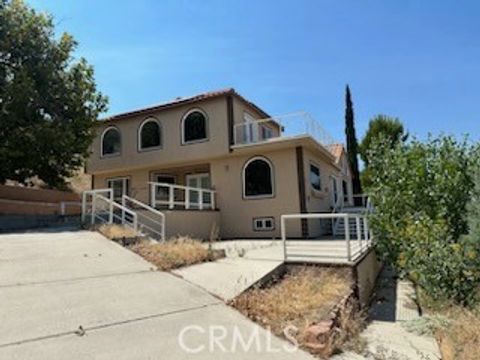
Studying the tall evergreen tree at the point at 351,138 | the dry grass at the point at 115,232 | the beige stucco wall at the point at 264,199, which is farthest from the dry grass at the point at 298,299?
the tall evergreen tree at the point at 351,138

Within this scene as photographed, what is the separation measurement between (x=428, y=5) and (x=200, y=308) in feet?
32.9

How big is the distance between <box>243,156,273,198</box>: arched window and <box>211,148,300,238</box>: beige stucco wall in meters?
0.20

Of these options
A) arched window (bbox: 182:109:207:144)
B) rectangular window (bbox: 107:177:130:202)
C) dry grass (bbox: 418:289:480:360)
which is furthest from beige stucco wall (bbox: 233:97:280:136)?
dry grass (bbox: 418:289:480:360)

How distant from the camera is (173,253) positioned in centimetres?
944

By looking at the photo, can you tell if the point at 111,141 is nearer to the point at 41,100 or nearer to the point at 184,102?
the point at 41,100

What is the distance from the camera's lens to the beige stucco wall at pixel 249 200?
1770cm

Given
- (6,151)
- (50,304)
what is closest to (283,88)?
(6,151)

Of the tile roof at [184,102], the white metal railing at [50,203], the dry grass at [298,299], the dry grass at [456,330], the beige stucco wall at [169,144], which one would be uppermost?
the tile roof at [184,102]

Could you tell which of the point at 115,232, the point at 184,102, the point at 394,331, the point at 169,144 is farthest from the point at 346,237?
the point at 169,144

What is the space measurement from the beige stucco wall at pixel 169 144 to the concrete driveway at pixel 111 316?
1080 centimetres

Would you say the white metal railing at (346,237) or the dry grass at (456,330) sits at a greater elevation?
the white metal railing at (346,237)

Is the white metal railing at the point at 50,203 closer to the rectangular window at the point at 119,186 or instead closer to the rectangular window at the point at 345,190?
the rectangular window at the point at 119,186

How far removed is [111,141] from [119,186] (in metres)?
2.58

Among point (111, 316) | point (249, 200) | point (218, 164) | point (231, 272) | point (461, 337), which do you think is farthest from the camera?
point (218, 164)
